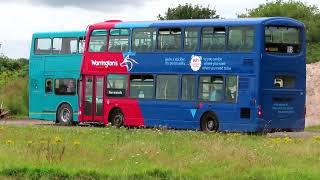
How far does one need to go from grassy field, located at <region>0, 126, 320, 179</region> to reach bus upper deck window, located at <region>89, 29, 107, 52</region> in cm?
1119

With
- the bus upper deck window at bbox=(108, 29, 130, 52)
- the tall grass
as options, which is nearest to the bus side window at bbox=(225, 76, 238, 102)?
the bus upper deck window at bbox=(108, 29, 130, 52)

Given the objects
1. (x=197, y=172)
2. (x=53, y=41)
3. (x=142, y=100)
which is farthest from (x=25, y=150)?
(x=53, y=41)

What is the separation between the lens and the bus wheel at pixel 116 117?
3052cm

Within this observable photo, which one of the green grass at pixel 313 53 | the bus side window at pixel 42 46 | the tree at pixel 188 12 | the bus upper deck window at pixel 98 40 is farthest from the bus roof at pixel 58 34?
the tree at pixel 188 12

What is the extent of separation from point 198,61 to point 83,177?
1390 centimetres

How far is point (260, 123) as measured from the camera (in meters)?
25.6

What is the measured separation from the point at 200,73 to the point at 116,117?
5064 mm

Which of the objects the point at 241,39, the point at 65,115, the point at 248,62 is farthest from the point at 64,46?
the point at 248,62

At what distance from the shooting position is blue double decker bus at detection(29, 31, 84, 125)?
3350 centimetres

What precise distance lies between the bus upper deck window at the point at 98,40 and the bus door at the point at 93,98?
1.17 meters

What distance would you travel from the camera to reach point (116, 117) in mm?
30906

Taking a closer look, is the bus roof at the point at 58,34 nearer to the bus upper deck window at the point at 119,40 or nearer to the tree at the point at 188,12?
the bus upper deck window at the point at 119,40

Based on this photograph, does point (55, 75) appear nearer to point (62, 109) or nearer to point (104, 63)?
point (62, 109)

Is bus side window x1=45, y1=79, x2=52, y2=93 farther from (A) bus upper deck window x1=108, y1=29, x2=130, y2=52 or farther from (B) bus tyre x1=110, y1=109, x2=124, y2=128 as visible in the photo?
(A) bus upper deck window x1=108, y1=29, x2=130, y2=52
